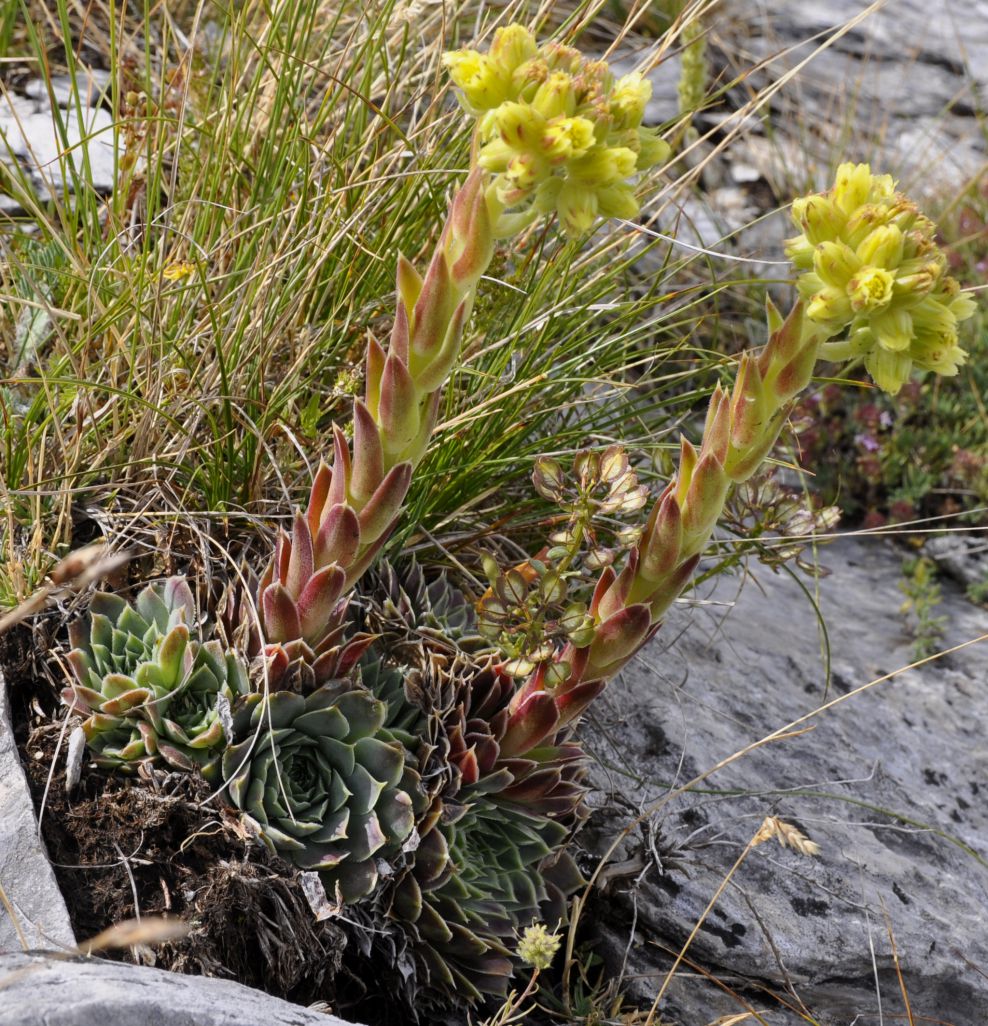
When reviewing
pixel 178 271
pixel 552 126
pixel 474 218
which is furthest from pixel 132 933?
pixel 178 271

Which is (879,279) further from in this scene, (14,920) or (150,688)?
(14,920)

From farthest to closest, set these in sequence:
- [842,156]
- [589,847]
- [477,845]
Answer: [842,156]
[589,847]
[477,845]

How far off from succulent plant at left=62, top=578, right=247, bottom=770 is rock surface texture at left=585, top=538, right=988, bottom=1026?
0.89m

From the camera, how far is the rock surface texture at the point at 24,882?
64.5 inches

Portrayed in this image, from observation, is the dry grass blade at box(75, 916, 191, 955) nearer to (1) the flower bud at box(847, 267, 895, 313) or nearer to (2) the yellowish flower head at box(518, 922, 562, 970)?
(2) the yellowish flower head at box(518, 922, 562, 970)

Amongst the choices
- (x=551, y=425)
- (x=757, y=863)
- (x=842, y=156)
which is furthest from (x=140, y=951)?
(x=842, y=156)

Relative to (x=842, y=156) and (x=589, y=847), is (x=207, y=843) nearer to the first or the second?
(x=589, y=847)

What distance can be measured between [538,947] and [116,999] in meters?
0.70

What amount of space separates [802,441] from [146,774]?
273cm

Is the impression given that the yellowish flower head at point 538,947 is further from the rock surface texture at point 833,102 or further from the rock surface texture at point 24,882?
the rock surface texture at point 833,102

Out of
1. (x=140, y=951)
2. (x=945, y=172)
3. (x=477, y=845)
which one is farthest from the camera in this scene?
(x=945, y=172)

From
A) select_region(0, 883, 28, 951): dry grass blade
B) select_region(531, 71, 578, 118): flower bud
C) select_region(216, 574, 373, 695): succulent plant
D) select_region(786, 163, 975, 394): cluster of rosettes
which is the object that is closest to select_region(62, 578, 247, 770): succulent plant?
select_region(216, 574, 373, 695): succulent plant

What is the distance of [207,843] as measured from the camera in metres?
1.88

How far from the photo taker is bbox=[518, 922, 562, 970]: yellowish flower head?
5.94 feet
